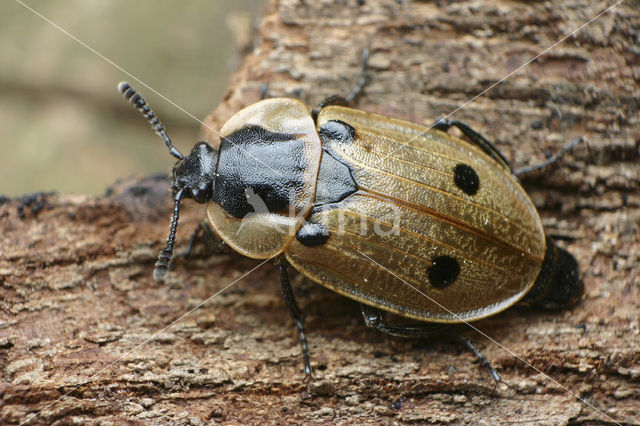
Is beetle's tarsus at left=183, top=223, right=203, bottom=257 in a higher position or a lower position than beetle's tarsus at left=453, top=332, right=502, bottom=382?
higher

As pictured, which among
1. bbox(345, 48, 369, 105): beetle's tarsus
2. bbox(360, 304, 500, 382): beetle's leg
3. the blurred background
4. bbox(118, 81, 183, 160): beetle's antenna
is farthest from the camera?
the blurred background

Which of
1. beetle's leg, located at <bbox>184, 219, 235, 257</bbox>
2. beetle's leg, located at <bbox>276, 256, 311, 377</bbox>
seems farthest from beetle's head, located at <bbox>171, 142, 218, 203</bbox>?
beetle's leg, located at <bbox>276, 256, 311, 377</bbox>

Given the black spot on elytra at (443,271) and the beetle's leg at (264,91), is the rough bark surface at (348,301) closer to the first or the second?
the beetle's leg at (264,91)

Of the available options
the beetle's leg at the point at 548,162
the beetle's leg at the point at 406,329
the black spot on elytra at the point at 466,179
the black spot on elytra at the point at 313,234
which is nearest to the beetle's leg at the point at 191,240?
the black spot on elytra at the point at 313,234

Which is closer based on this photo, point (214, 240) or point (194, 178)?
point (194, 178)

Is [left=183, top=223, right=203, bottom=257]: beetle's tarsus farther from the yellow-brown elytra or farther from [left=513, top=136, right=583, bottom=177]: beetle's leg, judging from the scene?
[left=513, top=136, right=583, bottom=177]: beetle's leg

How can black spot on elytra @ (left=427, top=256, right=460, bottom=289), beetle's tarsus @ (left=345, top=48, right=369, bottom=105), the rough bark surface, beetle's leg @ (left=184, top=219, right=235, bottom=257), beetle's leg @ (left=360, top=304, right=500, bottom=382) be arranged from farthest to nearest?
beetle's tarsus @ (left=345, top=48, right=369, bottom=105)
beetle's leg @ (left=184, top=219, right=235, bottom=257)
beetle's leg @ (left=360, top=304, right=500, bottom=382)
black spot on elytra @ (left=427, top=256, right=460, bottom=289)
the rough bark surface

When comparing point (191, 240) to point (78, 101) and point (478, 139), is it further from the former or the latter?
point (78, 101)

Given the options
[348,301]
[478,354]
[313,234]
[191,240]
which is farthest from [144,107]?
[478,354]
